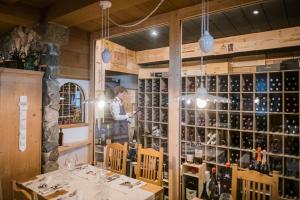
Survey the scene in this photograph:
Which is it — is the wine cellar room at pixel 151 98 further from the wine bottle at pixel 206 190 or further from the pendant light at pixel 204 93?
the pendant light at pixel 204 93

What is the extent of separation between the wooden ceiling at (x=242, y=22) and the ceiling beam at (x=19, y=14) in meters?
1.41

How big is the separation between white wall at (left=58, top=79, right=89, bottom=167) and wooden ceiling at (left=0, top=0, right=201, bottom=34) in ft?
3.13

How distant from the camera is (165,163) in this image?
3.31 metres

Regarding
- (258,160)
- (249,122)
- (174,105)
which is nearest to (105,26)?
(174,105)

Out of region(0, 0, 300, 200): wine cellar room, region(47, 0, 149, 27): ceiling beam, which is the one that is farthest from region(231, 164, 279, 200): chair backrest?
region(47, 0, 149, 27): ceiling beam

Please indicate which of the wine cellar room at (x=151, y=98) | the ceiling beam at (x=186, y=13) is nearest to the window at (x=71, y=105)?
the wine cellar room at (x=151, y=98)

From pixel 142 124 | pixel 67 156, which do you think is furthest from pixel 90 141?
pixel 142 124

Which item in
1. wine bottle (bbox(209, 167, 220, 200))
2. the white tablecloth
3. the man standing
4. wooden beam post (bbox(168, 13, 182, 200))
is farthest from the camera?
the man standing

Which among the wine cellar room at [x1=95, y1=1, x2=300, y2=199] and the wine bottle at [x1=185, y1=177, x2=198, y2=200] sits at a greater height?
the wine cellar room at [x1=95, y1=1, x2=300, y2=199]

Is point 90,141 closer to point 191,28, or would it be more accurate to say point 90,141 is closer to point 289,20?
point 191,28

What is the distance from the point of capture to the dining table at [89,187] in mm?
1959

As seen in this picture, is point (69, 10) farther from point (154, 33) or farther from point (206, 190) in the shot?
point (206, 190)

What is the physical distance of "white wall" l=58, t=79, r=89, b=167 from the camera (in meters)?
3.56

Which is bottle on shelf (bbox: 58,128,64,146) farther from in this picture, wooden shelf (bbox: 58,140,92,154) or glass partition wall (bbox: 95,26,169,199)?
glass partition wall (bbox: 95,26,169,199)
